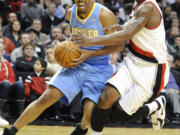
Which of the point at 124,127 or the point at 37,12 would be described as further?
the point at 37,12

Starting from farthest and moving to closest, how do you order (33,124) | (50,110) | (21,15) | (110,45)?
(21,15)
(50,110)
(33,124)
(110,45)

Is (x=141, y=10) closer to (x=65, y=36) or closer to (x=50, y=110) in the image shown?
(x=50, y=110)

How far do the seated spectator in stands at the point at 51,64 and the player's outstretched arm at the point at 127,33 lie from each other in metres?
3.98

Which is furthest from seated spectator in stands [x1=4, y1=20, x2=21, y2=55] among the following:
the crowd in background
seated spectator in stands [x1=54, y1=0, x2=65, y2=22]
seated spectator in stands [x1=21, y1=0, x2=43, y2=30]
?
seated spectator in stands [x1=54, y1=0, x2=65, y2=22]

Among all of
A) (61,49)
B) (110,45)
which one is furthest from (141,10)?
(61,49)

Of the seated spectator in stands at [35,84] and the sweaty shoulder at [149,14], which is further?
the seated spectator in stands at [35,84]

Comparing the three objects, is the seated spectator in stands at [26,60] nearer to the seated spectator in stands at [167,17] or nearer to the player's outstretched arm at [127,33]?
the player's outstretched arm at [127,33]

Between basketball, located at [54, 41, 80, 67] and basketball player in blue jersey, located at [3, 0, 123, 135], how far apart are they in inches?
4.7

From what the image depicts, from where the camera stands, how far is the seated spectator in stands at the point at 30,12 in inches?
434

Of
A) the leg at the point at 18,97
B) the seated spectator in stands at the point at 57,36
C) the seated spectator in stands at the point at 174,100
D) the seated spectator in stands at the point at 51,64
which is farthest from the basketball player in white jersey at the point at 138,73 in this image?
the seated spectator in stands at the point at 57,36

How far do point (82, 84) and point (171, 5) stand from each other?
31.6 feet

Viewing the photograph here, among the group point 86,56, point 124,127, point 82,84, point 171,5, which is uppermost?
point 86,56

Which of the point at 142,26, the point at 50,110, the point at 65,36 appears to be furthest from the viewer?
the point at 65,36

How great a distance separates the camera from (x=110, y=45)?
4.77 m
